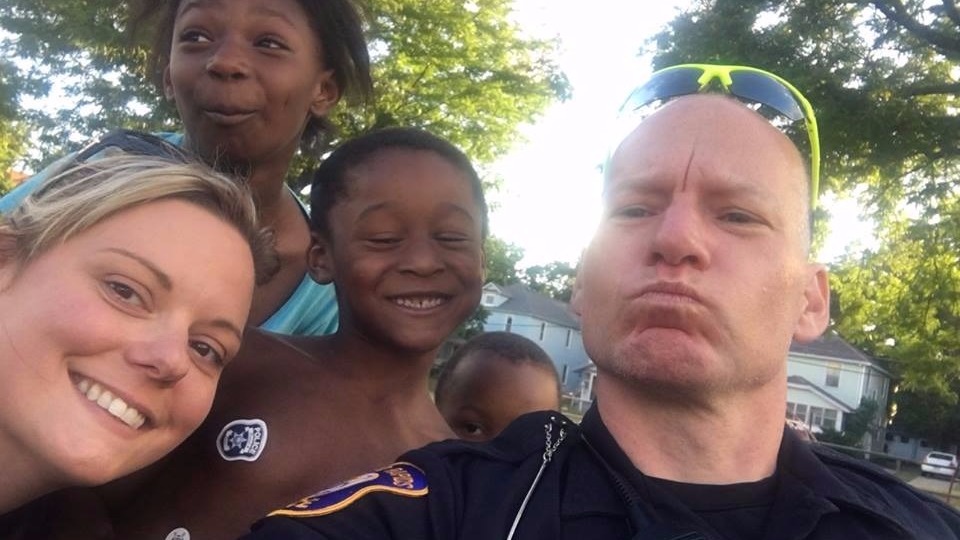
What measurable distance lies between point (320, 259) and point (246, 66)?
0.61 meters

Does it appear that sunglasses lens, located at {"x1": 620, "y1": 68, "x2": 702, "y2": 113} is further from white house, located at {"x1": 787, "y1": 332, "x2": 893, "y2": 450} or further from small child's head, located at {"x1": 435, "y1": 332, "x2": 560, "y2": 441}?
white house, located at {"x1": 787, "y1": 332, "x2": 893, "y2": 450}

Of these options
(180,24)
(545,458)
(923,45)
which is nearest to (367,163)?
(180,24)

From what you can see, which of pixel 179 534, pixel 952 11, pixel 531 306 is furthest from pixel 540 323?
pixel 179 534

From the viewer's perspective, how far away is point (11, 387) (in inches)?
69.5

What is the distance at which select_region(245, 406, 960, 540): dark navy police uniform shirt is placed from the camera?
1707 mm

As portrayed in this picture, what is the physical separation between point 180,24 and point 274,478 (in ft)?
4.79

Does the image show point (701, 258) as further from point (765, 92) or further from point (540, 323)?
point (540, 323)

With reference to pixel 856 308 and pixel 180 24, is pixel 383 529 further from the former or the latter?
pixel 856 308

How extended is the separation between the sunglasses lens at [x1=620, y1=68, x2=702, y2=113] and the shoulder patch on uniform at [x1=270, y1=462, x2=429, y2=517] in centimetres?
106

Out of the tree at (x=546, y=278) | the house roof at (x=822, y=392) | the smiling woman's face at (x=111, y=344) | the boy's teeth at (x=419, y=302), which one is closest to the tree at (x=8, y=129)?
the boy's teeth at (x=419, y=302)

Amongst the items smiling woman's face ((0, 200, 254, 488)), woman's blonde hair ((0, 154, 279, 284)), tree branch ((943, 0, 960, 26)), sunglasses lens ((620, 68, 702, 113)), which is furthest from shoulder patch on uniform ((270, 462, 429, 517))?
tree branch ((943, 0, 960, 26))

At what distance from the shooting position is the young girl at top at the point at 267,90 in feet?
9.19

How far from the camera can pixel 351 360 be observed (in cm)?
265

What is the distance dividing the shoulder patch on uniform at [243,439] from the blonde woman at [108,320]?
31cm
